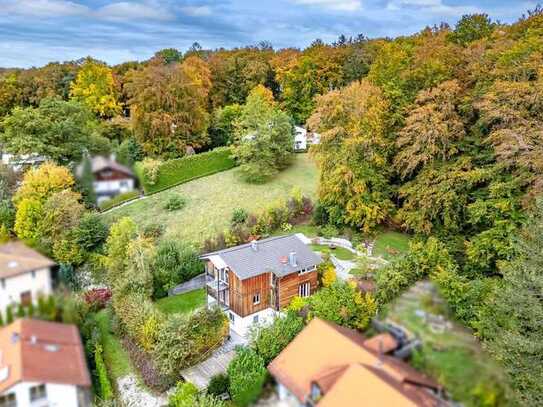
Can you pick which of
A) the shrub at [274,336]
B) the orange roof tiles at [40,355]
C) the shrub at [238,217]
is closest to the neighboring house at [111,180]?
the orange roof tiles at [40,355]

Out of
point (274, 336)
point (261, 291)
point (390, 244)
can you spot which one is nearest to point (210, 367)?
point (274, 336)

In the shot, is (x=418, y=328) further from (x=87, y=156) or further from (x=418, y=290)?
(x=87, y=156)

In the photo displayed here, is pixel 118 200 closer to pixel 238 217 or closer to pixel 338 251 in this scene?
pixel 338 251

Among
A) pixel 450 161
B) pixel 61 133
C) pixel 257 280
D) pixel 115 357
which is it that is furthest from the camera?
pixel 450 161

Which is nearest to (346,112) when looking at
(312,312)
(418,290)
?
(312,312)

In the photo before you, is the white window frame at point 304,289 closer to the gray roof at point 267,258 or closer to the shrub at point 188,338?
the gray roof at point 267,258

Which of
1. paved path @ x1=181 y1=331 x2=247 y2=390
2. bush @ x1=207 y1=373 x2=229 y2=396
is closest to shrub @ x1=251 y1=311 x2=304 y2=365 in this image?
bush @ x1=207 y1=373 x2=229 y2=396
